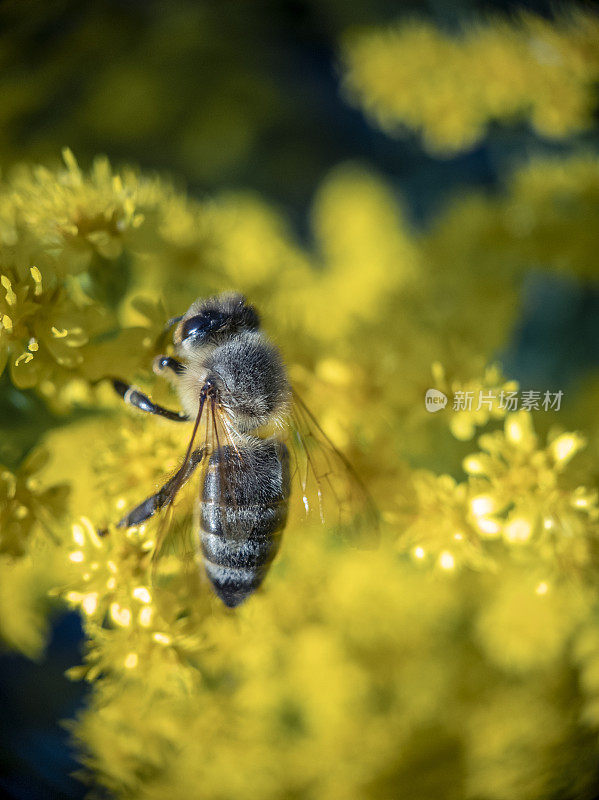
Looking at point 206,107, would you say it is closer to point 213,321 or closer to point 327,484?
point 213,321

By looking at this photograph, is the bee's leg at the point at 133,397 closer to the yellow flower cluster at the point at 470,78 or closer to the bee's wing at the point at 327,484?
the bee's wing at the point at 327,484

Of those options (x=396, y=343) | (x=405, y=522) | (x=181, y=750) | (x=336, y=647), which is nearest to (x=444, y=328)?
(x=396, y=343)

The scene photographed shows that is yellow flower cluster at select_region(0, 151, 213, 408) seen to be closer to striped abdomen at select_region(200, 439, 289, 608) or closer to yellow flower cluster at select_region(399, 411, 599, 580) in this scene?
striped abdomen at select_region(200, 439, 289, 608)

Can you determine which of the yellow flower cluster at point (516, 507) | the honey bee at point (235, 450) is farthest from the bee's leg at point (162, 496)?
the yellow flower cluster at point (516, 507)

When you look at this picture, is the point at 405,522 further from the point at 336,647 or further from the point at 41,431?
the point at 41,431

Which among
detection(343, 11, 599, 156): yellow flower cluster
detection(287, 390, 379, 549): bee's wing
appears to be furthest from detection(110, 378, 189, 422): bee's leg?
detection(343, 11, 599, 156): yellow flower cluster

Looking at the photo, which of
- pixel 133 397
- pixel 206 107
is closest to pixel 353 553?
pixel 133 397

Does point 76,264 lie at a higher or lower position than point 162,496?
higher
